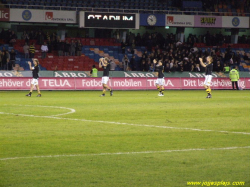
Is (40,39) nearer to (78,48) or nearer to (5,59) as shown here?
(78,48)

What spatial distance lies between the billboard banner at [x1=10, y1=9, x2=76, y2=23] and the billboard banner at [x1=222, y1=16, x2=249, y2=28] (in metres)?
16.5

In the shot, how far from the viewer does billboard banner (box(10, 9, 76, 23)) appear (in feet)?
153

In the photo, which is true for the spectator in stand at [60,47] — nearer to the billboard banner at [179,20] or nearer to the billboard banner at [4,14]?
the billboard banner at [4,14]

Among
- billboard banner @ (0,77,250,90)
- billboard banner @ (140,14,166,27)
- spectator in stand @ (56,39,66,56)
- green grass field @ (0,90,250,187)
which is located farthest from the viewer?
billboard banner @ (140,14,166,27)

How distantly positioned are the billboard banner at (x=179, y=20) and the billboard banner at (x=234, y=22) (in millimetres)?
3764

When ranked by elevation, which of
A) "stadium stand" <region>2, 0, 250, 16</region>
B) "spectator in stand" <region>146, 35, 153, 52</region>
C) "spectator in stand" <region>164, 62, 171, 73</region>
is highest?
"stadium stand" <region>2, 0, 250, 16</region>

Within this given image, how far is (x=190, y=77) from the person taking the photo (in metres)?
42.2

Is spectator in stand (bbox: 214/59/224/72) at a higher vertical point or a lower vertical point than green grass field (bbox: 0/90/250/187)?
higher

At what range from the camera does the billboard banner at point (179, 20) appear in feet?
170

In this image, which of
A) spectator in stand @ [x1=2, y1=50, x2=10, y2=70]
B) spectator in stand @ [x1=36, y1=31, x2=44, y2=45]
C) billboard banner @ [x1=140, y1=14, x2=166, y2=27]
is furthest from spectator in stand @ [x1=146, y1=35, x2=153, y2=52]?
spectator in stand @ [x1=2, y1=50, x2=10, y2=70]

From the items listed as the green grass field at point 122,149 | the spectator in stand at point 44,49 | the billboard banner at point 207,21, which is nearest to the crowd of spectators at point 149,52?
the spectator in stand at point 44,49

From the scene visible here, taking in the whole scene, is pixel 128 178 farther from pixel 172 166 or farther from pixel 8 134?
pixel 8 134

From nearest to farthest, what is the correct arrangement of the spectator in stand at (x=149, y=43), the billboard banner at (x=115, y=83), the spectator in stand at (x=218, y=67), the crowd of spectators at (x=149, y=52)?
the billboard banner at (x=115, y=83) → the crowd of spectators at (x=149, y=52) → the spectator in stand at (x=218, y=67) → the spectator in stand at (x=149, y=43)

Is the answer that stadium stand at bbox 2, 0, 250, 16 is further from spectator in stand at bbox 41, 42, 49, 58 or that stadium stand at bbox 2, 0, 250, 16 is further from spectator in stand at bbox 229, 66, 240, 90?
spectator in stand at bbox 229, 66, 240, 90
